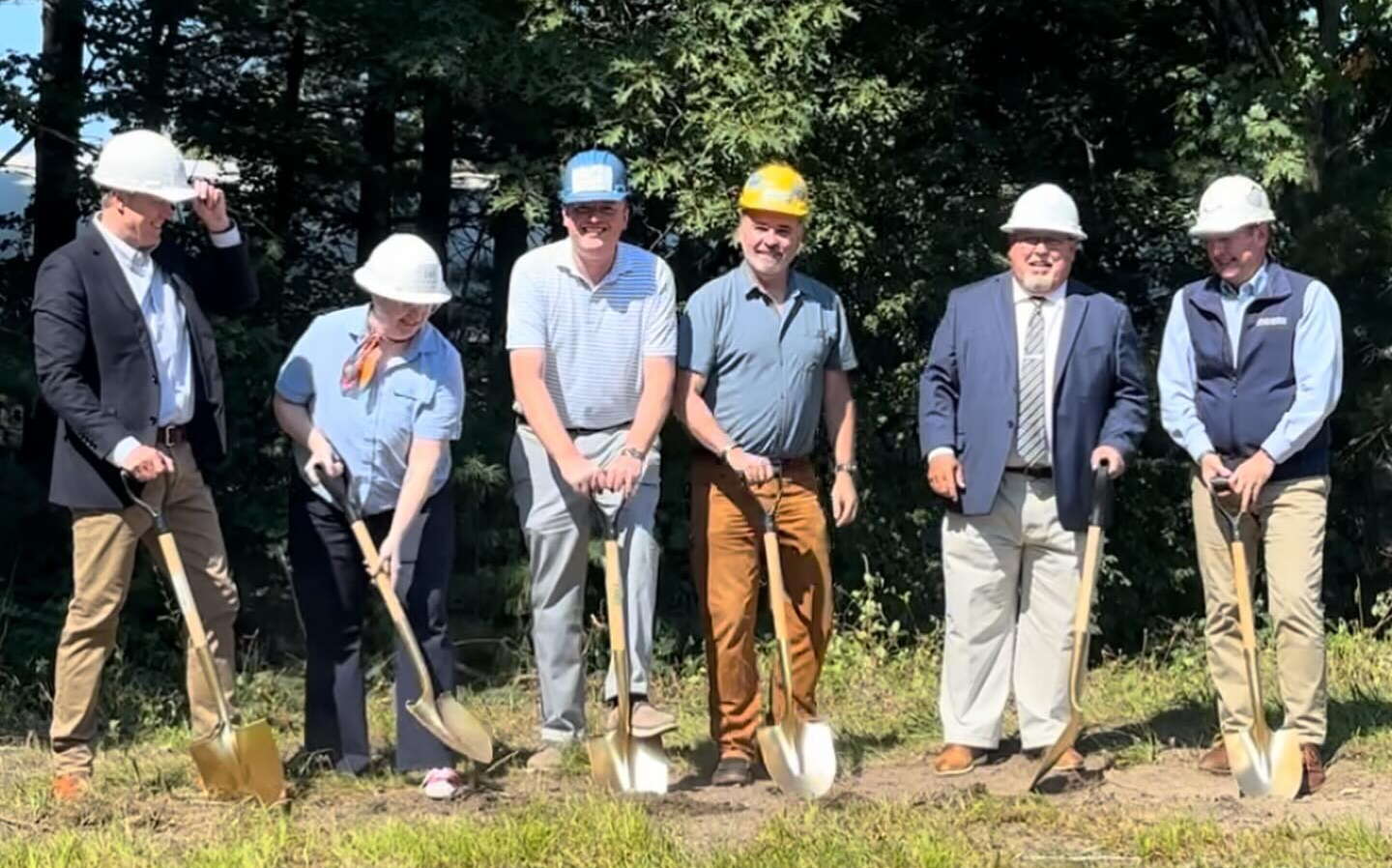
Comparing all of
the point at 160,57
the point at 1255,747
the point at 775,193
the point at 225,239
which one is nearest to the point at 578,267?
the point at 775,193

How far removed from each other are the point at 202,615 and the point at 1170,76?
748 centimetres

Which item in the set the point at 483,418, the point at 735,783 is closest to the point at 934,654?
the point at 483,418

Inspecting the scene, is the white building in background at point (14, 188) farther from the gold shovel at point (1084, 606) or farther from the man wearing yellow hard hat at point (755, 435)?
the gold shovel at point (1084, 606)

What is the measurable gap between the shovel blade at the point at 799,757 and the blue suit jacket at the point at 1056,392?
0.90 metres

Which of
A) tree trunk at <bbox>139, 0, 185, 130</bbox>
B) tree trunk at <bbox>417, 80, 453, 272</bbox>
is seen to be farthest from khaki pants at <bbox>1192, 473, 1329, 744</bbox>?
tree trunk at <bbox>139, 0, 185, 130</bbox>

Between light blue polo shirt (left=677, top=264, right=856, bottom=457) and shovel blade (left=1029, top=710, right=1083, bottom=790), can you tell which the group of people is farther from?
shovel blade (left=1029, top=710, right=1083, bottom=790)

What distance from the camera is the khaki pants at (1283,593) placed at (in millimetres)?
5566

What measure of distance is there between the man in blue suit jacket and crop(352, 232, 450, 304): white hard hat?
5.64 ft

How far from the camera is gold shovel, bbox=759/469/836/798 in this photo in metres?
5.37

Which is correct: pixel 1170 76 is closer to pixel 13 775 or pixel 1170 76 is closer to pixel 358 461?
pixel 358 461

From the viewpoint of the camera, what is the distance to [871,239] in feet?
29.0

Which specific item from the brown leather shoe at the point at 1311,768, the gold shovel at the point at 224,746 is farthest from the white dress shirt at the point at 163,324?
the brown leather shoe at the point at 1311,768

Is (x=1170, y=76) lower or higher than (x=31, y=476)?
higher

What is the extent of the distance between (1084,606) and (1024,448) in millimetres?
549
